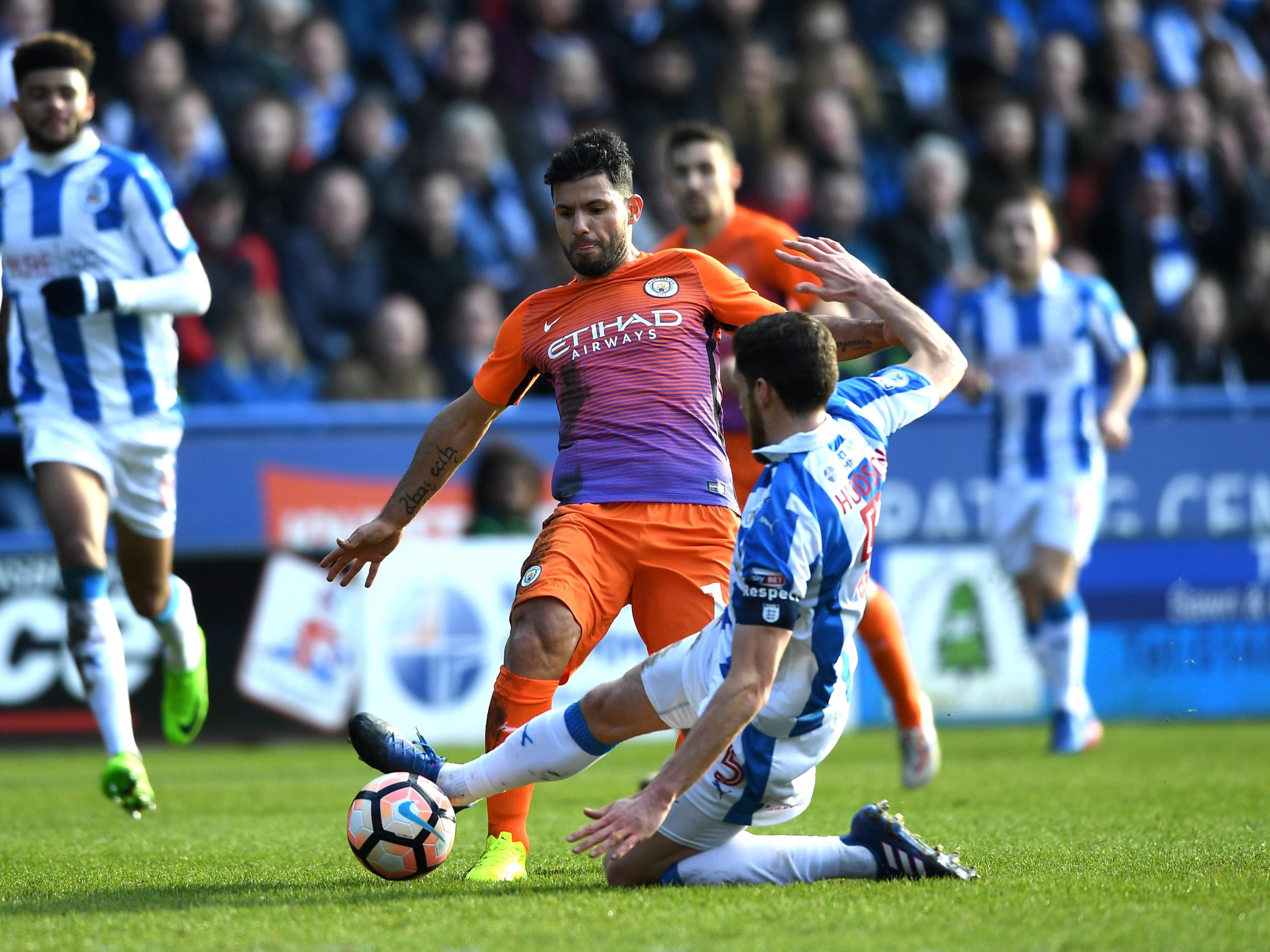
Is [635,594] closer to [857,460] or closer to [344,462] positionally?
[857,460]

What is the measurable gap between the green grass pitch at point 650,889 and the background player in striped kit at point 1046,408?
4.13ft

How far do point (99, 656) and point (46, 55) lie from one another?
2419mm

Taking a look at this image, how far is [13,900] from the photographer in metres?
4.49

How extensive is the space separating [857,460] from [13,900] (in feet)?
8.60

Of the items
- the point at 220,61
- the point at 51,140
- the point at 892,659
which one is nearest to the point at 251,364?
the point at 220,61

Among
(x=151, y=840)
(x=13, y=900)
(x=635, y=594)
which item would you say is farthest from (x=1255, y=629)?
(x=13, y=900)

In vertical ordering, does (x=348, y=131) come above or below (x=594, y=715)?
above

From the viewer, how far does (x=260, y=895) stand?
176 inches

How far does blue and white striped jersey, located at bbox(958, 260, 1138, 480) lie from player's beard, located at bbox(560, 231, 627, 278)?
4.84m

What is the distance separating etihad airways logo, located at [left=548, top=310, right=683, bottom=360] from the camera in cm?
523

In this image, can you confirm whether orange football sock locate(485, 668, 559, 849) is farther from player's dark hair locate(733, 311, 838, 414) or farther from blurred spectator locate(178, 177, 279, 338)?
blurred spectator locate(178, 177, 279, 338)

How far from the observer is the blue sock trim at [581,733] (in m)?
4.55

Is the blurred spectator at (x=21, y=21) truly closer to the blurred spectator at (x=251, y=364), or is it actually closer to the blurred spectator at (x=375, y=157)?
the blurred spectator at (x=375, y=157)

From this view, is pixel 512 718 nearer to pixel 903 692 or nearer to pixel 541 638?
pixel 541 638
